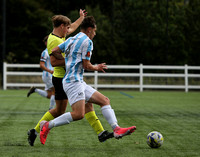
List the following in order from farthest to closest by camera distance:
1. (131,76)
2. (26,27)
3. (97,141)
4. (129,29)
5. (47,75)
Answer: (26,27), (129,29), (131,76), (47,75), (97,141)

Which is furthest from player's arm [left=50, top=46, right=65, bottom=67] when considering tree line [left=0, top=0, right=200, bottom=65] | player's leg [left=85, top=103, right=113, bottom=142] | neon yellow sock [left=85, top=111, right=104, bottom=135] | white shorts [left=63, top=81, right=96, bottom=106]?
tree line [left=0, top=0, right=200, bottom=65]

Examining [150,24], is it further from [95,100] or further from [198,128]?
[95,100]

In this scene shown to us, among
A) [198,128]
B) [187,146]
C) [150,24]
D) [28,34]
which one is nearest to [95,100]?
[187,146]

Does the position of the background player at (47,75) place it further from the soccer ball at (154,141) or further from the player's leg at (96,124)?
the soccer ball at (154,141)

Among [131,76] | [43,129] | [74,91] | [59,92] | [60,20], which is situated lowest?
[131,76]

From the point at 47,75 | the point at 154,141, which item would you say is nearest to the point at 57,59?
the point at 154,141

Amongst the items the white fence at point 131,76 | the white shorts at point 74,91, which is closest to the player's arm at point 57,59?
the white shorts at point 74,91

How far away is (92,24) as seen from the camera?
19.6 ft

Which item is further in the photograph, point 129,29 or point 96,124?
point 129,29

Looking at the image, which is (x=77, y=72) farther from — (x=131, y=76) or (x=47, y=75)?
(x=131, y=76)

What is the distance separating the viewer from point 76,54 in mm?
5836

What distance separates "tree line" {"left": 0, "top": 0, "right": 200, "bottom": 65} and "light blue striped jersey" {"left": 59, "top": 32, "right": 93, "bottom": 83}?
20628 millimetres

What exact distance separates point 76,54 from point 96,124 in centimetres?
112

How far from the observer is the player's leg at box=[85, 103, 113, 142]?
20.1 feet
